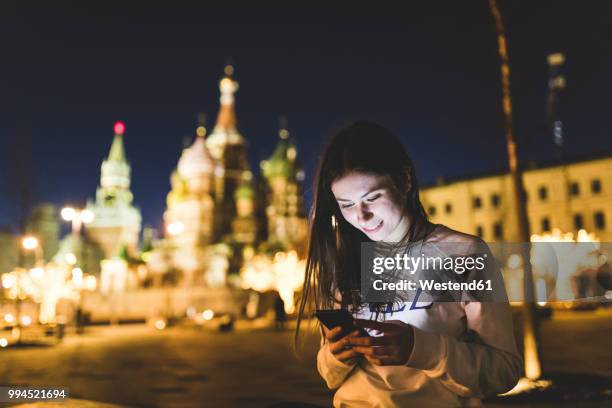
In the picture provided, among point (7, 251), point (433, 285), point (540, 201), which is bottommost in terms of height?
point (433, 285)

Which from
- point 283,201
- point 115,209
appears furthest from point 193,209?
point 115,209

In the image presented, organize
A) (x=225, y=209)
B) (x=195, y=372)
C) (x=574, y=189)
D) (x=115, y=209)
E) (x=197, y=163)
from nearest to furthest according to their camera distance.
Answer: (x=195, y=372) → (x=574, y=189) → (x=197, y=163) → (x=225, y=209) → (x=115, y=209)

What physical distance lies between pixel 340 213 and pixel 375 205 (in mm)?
334

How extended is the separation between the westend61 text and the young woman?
62mm

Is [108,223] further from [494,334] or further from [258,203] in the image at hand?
[494,334]

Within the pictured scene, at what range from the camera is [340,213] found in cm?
265

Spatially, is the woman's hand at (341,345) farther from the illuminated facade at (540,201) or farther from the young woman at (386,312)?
the illuminated facade at (540,201)

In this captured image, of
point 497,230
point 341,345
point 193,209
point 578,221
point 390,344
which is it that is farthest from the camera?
point 193,209

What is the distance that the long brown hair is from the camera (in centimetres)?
237

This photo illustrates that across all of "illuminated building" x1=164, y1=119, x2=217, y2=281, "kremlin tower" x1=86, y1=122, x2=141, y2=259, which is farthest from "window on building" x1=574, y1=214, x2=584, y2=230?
"kremlin tower" x1=86, y1=122, x2=141, y2=259

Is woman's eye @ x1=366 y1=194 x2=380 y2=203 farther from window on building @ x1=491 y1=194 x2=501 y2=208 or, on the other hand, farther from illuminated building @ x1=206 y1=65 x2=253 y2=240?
illuminated building @ x1=206 y1=65 x2=253 y2=240

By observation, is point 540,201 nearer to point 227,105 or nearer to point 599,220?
point 599,220

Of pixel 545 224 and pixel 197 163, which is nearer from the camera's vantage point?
pixel 545 224

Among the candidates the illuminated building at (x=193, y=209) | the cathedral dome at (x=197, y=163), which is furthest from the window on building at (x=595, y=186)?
the cathedral dome at (x=197, y=163)
